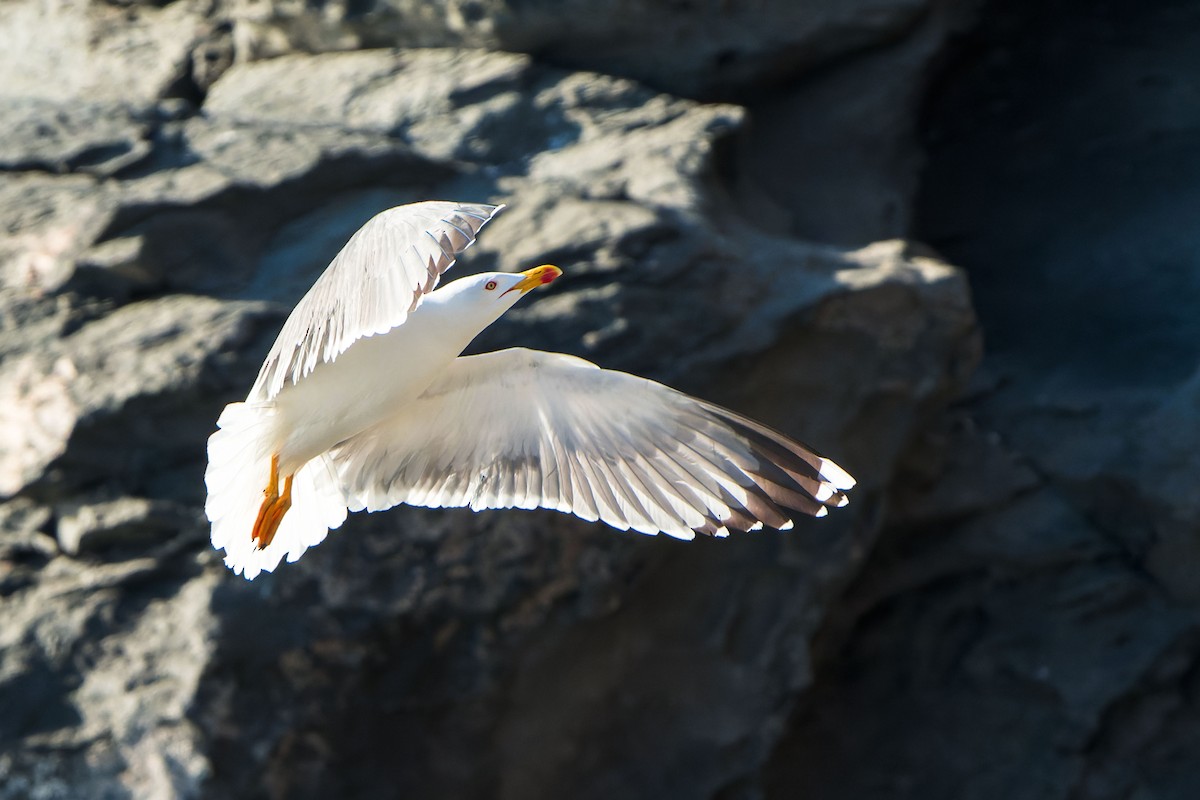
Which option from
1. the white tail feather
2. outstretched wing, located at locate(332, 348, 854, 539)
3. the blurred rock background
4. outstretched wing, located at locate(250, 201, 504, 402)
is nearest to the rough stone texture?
the blurred rock background

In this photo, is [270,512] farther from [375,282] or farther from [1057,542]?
[1057,542]

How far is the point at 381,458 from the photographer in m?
2.88

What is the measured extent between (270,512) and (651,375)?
103 centimetres

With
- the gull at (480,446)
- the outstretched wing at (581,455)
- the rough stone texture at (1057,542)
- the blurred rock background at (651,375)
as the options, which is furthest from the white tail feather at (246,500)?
the rough stone texture at (1057,542)

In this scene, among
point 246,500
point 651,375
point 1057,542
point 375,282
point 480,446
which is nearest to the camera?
point 375,282

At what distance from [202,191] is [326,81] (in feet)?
2.25

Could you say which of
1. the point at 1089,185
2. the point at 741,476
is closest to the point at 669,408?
the point at 741,476

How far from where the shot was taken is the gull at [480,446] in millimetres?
2545

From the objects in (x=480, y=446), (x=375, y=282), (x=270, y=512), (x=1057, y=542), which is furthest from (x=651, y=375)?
(x=375, y=282)

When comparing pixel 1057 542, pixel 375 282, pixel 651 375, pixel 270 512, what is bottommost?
pixel 1057 542

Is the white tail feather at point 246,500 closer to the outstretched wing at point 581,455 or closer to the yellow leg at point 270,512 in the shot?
the yellow leg at point 270,512

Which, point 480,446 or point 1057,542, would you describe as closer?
point 480,446

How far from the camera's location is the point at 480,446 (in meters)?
2.81

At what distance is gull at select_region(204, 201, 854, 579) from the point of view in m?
2.54
